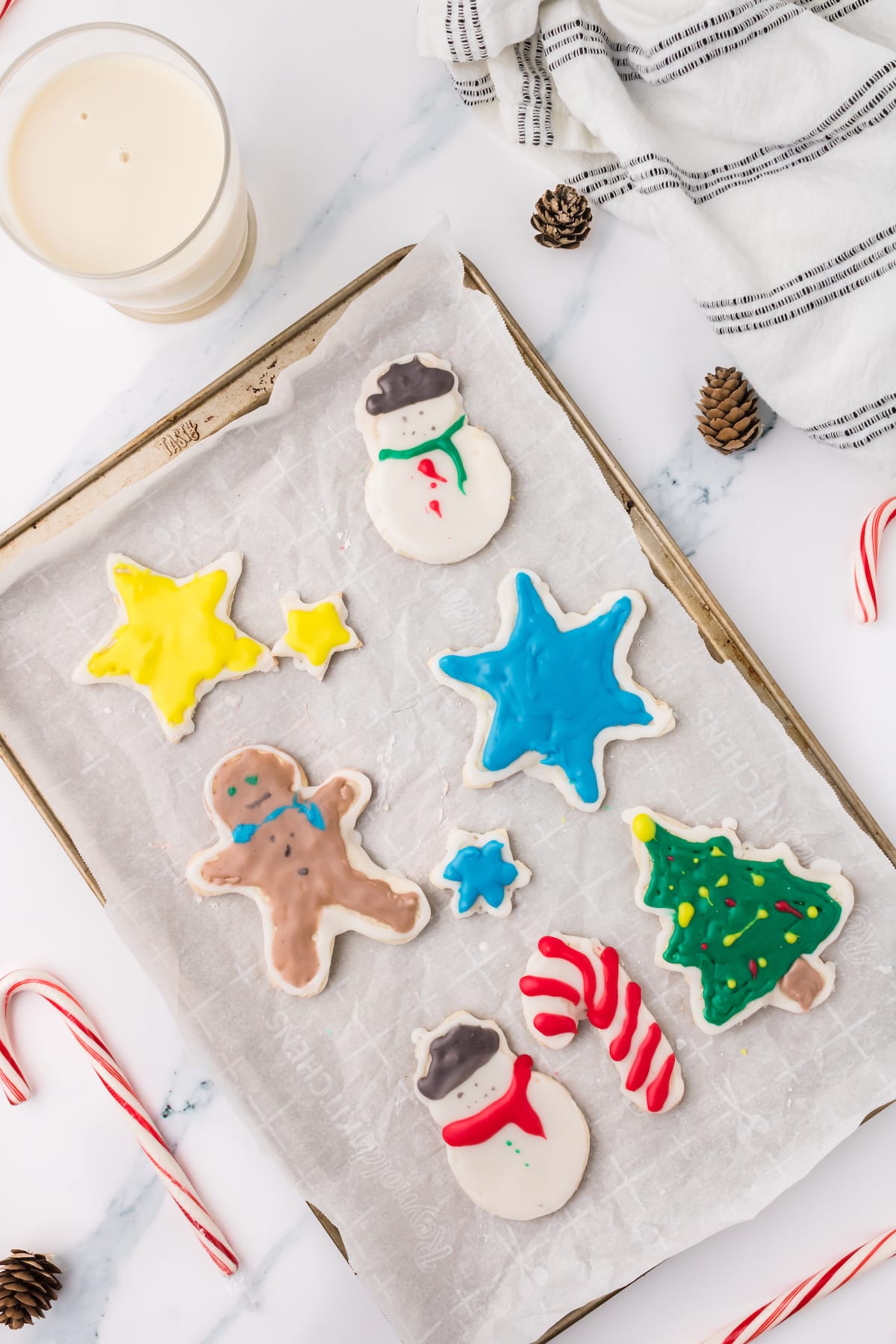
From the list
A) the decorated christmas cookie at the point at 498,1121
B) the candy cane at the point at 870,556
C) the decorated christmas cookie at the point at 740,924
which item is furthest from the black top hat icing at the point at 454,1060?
the candy cane at the point at 870,556

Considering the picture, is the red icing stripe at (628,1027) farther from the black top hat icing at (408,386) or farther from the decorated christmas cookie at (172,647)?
the black top hat icing at (408,386)

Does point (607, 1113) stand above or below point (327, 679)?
below

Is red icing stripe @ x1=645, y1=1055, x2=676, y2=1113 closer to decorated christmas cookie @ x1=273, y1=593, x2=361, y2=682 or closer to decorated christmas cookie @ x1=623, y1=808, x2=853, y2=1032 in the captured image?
decorated christmas cookie @ x1=623, y1=808, x2=853, y2=1032

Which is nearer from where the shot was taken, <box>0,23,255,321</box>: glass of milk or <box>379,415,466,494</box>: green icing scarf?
<box>0,23,255,321</box>: glass of milk

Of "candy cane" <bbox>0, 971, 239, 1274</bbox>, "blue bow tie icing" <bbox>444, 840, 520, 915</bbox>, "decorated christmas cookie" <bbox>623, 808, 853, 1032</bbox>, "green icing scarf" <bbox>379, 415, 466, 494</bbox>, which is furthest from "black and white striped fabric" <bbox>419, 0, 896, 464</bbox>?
"candy cane" <bbox>0, 971, 239, 1274</bbox>

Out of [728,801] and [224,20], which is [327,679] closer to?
[728,801]

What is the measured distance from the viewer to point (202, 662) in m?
1.15

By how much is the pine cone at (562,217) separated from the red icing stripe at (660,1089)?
3.00ft

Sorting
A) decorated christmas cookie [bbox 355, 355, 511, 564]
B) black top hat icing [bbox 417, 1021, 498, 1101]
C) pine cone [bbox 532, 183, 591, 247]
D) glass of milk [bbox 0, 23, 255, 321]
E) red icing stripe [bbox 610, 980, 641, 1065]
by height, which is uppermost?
glass of milk [bbox 0, 23, 255, 321]

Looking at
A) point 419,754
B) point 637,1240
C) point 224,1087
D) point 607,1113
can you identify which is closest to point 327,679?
point 419,754

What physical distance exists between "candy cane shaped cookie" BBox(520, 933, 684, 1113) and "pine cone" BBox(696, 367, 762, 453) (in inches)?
23.0

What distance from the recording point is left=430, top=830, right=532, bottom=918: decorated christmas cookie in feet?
3.67

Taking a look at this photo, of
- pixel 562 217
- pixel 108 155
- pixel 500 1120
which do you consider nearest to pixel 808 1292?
pixel 500 1120

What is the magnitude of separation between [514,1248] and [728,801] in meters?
0.54
